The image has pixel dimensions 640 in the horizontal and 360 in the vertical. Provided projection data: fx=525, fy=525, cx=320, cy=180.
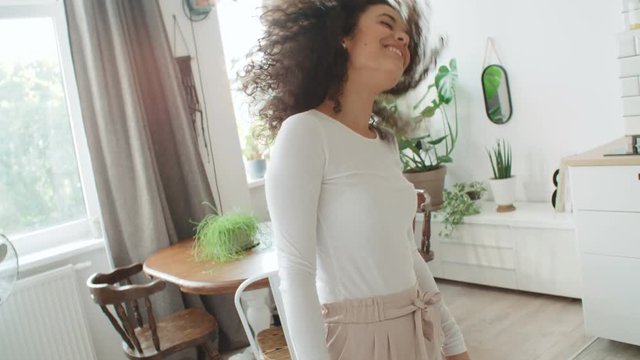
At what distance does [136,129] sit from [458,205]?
2011 millimetres

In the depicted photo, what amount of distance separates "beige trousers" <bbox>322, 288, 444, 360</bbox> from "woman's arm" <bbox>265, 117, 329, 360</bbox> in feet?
0.22

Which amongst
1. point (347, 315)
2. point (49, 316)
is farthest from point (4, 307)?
point (347, 315)

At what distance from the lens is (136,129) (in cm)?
270

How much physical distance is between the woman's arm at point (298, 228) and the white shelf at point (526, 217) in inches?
96.4

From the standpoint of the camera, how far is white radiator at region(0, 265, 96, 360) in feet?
7.77

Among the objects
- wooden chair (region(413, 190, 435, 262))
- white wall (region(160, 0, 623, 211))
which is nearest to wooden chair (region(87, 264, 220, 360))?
white wall (region(160, 0, 623, 211))

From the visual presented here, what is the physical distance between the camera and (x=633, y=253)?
229 centimetres

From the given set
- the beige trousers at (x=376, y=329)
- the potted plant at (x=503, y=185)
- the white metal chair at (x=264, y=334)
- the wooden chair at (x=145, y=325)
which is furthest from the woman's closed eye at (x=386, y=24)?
the potted plant at (x=503, y=185)

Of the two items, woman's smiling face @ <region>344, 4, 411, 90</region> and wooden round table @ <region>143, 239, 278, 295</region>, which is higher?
woman's smiling face @ <region>344, 4, 411, 90</region>

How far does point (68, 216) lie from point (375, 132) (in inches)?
91.9

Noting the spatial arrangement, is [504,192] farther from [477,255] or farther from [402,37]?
[402,37]

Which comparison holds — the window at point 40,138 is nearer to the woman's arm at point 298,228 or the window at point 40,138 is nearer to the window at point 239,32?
the window at point 239,32

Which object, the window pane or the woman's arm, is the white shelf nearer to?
the window pane

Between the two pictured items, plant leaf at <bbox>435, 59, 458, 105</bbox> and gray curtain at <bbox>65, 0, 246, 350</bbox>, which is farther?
plant leaf at <bbox>435, 59, 458, 105</bbox>
